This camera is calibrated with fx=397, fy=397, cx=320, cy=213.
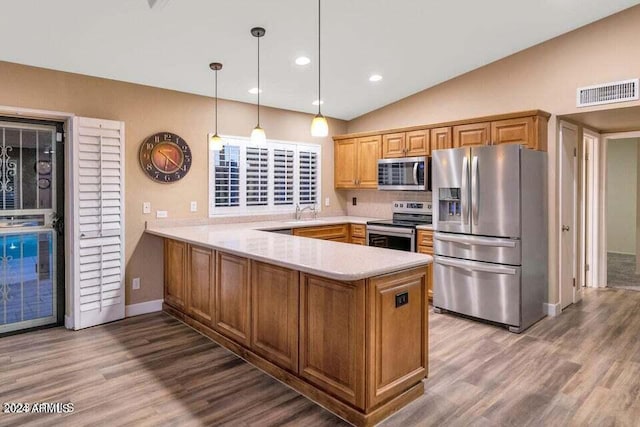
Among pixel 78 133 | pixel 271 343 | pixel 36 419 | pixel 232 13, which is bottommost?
pixel 36 419

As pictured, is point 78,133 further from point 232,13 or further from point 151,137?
point 232,13

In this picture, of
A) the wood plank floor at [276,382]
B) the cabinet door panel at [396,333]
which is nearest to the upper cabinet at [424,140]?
the wood plank floor at [276,382]

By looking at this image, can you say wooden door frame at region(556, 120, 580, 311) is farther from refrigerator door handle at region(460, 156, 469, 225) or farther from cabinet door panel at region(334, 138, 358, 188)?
cabinet door panel at region(334, 138, 358, 188)

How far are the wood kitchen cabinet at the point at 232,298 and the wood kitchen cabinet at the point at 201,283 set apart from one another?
11 cm

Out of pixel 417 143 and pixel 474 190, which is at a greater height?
pixel 417 143

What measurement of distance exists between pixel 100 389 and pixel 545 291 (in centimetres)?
423

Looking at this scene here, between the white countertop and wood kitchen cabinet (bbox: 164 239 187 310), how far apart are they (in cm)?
18

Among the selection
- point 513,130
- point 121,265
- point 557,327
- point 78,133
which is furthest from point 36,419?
point 513,130

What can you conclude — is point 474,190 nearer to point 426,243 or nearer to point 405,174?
point 426,243

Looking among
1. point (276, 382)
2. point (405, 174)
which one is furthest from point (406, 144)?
point (276, 382)

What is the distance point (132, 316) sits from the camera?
4.27m

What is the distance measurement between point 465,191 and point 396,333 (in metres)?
2.12

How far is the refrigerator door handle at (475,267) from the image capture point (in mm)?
3787

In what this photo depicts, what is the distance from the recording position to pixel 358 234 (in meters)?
5.49
